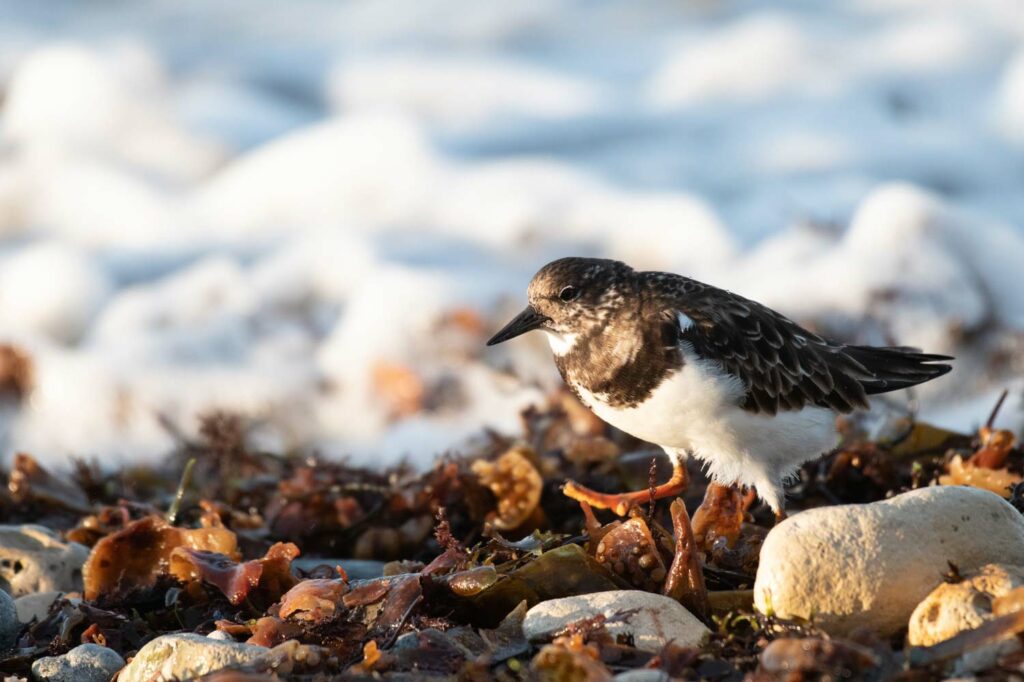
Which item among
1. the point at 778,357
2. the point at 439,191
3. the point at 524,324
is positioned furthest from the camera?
the point at 439,191

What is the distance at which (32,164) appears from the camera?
9.02m

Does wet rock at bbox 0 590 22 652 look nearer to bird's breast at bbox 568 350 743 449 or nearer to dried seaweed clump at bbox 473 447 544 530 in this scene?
dried seaweed clump at bbox 473 447 544 530

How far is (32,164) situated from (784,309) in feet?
19.6

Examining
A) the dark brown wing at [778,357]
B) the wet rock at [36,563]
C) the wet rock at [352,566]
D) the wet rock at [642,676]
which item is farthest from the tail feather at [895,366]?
the wet rock at [36,563]

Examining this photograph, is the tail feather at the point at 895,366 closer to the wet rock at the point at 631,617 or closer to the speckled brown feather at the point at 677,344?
the speckled brown feather at the point at 677,344

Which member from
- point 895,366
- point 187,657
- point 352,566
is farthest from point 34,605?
point 895,366

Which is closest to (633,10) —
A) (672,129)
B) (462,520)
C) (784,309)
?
(672,129)

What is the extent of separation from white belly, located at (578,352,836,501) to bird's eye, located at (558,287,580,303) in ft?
0.86

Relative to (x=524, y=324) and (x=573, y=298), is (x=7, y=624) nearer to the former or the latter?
(x=524, y=324)

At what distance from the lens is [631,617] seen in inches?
83.2

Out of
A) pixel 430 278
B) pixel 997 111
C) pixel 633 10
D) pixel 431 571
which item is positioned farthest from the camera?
pixel 633 10

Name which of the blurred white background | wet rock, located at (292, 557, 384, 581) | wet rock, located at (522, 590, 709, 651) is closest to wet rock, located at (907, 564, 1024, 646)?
wet rock, located at (522, 590, 709, 651)

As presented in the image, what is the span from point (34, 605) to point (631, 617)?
1619mm

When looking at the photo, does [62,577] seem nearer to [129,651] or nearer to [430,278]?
[129,651]
